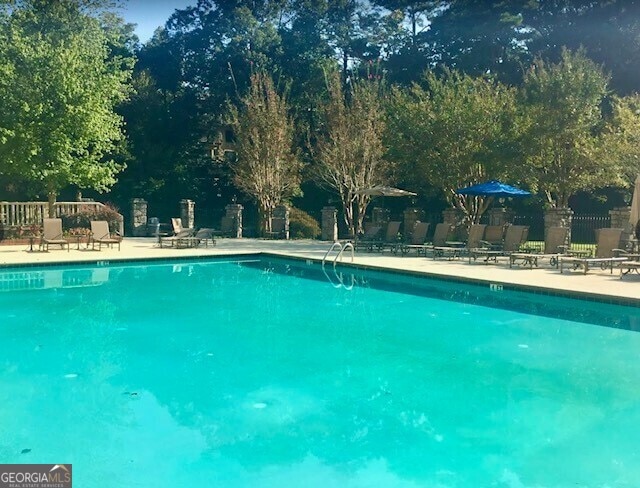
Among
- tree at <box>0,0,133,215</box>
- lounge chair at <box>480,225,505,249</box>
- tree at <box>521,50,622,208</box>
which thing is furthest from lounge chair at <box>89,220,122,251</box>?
tree at <box>521,50,622,208</box>

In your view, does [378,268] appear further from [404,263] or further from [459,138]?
[459,138]

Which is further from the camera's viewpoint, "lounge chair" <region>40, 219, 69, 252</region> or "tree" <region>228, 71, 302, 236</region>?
"tree" <region>228, 71, 302, 236</region>

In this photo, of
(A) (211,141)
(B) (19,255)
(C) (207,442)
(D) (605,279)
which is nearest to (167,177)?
(A) (211,141)

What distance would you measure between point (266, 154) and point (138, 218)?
5.32 m

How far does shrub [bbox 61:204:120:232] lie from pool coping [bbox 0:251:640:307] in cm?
630

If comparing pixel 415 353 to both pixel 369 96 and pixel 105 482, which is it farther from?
pixel 369 96

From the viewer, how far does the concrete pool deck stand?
11.6m

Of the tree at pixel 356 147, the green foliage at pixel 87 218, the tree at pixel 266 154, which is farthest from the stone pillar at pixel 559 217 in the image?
the green foliage at pixel 87 218

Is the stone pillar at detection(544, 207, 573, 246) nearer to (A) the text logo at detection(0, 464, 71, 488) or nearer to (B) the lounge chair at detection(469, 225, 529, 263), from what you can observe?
(B) the lounge chair at detection(469, 225, 529, 263)

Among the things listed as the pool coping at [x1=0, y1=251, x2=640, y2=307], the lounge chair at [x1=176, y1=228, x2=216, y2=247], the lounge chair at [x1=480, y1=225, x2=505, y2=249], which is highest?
the lounge chair at [x1=480, y1=225, x2=505, y2=249]

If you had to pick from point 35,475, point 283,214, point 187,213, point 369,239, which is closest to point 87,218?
point 187,213

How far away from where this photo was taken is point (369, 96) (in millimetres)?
22547

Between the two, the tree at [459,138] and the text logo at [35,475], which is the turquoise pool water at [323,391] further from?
the tree at [459,138]

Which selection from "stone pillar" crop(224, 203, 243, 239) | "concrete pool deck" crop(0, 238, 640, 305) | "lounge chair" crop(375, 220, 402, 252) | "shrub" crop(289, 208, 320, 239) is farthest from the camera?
"shrub" crop(289, 208, 320, 239)
